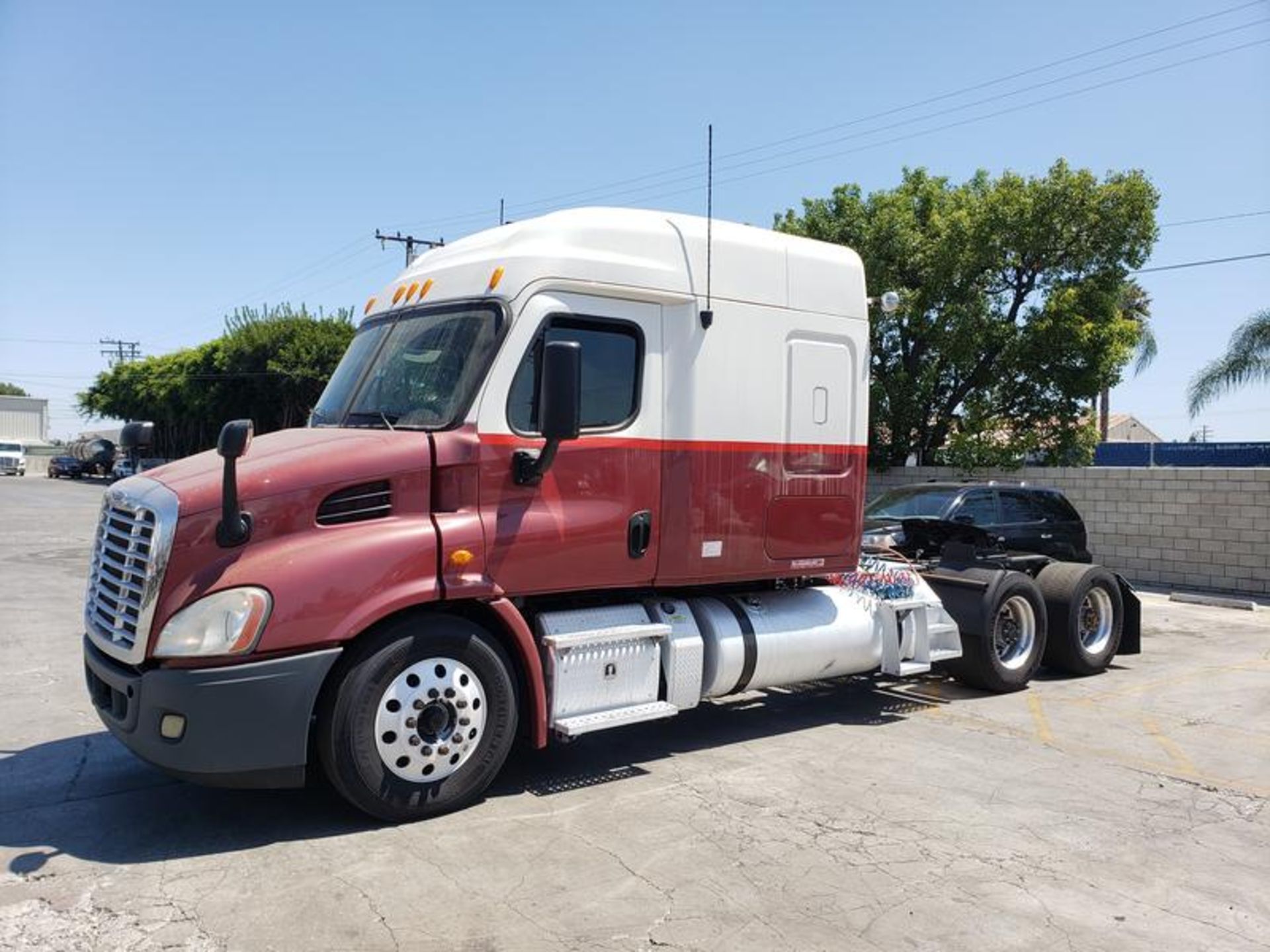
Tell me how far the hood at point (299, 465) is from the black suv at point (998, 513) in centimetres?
633

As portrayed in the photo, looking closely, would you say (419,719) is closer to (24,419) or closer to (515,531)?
(515,531)

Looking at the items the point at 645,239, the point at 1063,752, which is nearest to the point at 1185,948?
the point at 1063,752

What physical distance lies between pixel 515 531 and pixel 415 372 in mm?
1180

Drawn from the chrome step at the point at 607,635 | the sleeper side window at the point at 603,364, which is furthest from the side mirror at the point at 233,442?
the chrome step at the point at 607,635

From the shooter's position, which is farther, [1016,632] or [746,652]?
[1016,632]

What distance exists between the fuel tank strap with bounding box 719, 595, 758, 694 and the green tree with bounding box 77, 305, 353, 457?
1095 inches

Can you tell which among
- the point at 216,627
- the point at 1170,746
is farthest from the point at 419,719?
the point at 1170,746

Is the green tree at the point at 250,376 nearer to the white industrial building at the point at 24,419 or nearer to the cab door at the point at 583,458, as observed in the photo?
the cab door at the point at 583,458

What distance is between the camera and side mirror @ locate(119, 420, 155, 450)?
6496 mm

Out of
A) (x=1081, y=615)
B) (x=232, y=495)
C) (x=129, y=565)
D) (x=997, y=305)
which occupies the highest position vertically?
(x=997, y=305)

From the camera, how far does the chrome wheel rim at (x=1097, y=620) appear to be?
31.7ft

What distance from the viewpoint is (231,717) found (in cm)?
467

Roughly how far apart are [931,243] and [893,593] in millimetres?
14810

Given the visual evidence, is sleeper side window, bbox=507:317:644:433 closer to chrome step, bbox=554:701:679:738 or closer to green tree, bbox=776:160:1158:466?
chrome step, bbox=554:701:679:738
